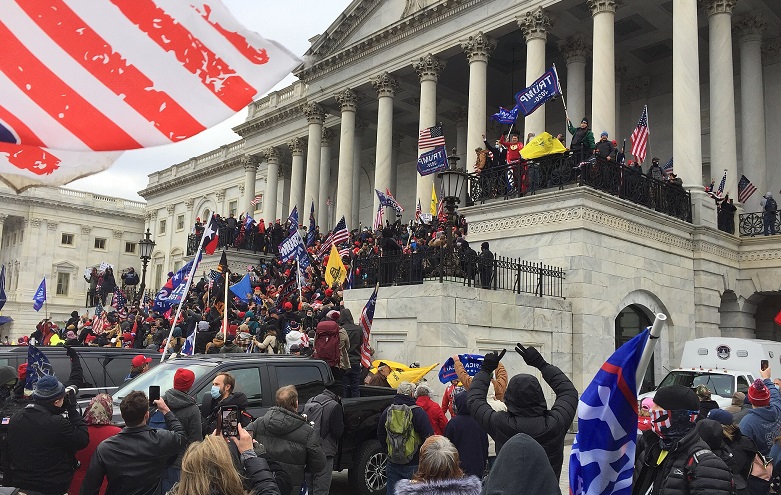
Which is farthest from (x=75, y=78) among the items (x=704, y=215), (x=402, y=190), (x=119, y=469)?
(x=402, y=190)

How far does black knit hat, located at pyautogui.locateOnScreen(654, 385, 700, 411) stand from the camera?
14.8ft

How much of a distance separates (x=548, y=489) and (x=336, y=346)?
7.01 meters

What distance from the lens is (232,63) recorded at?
13.1 ft

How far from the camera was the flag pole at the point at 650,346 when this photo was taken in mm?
4004

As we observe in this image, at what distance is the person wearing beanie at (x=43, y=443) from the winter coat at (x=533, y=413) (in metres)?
3.31

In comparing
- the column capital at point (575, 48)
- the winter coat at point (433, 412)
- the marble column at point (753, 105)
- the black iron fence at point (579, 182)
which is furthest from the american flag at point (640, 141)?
the winter coat at point (433, 412)

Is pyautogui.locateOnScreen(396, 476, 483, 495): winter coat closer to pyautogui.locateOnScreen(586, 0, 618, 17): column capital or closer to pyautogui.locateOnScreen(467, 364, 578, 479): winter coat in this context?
pyautogui.locateOnScreen(467, 364, 578, 479): winter coat

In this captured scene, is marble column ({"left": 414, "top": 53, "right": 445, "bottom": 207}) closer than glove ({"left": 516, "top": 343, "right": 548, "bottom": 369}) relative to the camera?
No

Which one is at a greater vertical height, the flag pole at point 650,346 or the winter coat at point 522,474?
the flag pole at point 650,346

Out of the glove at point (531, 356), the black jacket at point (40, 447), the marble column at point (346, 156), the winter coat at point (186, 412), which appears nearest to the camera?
the glove at point (531, 356)

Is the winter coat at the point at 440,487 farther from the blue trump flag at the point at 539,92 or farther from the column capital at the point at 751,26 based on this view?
the column capital at the point at 751,26

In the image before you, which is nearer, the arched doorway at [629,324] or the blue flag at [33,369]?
the blue flag at [33,369]

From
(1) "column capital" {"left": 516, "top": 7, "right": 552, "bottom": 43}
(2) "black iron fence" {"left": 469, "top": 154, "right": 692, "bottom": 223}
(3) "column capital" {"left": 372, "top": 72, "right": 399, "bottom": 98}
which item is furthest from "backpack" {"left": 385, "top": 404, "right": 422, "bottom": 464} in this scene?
(3) "column capital" {"left": 372, "top": 72, "right": 399, "bottom": 98}

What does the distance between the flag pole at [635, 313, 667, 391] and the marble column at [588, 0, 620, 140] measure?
66.1ft
